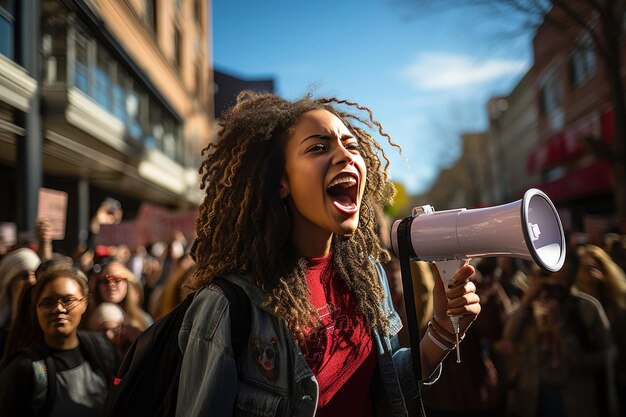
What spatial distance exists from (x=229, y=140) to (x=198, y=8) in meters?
22.1

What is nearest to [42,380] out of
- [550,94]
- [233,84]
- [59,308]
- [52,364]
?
[52,364]

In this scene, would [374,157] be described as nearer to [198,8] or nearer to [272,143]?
[272,143]

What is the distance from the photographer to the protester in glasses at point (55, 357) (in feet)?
6.75

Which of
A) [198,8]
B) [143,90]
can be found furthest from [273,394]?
[198,8]

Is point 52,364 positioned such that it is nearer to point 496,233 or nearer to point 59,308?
point 59,308

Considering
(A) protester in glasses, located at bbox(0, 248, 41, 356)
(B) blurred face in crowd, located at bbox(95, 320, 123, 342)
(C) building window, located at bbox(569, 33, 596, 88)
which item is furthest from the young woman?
(C) building window, located at bbox(569, 33, 596, 88)

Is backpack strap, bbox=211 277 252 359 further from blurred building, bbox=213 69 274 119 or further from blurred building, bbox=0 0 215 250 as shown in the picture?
blurred building, bbox=213 69 274 119

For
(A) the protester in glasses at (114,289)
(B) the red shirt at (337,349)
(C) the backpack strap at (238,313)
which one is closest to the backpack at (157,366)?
(C) the backpack strap at (238,313)

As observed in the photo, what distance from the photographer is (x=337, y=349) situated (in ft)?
5.13

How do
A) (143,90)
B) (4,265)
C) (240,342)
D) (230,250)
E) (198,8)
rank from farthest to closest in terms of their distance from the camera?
(198,8) < (143,90) < (4,265) < (230,250) < (240,342)

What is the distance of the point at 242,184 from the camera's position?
162 cm

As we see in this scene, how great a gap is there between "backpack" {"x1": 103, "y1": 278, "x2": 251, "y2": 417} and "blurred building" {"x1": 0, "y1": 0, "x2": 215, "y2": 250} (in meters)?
1.61

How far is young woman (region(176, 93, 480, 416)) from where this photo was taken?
139cm

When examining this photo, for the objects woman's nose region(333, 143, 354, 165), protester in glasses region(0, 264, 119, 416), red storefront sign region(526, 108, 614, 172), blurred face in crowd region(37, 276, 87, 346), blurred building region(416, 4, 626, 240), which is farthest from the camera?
red storefront sign region(526, 108, 614, 172)
